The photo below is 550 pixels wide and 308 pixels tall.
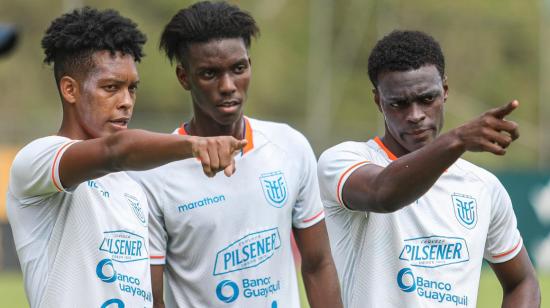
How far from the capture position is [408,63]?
5367mm

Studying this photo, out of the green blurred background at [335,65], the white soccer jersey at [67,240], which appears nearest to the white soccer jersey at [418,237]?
the white soccer jersey at [67,240]

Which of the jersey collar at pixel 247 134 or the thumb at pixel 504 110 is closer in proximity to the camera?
the thumb at pixel 504 110

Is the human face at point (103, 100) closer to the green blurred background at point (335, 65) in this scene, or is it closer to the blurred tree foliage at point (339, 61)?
the green blurred background at point (335, 65)

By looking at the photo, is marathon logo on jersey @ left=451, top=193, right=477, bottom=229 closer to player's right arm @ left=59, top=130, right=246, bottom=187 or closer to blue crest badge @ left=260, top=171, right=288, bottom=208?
blue crest badge @ left=260, top=171, right=288, bottom=208

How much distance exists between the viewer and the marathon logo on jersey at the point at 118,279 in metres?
4.73

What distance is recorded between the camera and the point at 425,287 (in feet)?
16.9

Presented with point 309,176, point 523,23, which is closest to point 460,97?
point 523,23

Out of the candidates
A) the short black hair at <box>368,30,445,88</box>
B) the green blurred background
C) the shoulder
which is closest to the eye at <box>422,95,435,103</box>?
the short black hair at <box>368,30,445,88</box>

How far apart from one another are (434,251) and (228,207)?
39.0 inches

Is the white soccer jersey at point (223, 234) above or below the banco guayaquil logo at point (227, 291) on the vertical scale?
above

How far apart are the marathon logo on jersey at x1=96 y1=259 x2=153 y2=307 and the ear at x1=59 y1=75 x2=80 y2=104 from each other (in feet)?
2.55

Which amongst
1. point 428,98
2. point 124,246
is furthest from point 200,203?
point 428,98

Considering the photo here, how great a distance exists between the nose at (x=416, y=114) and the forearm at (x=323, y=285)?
2.74 feet

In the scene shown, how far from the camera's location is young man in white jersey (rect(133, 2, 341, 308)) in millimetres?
5234
